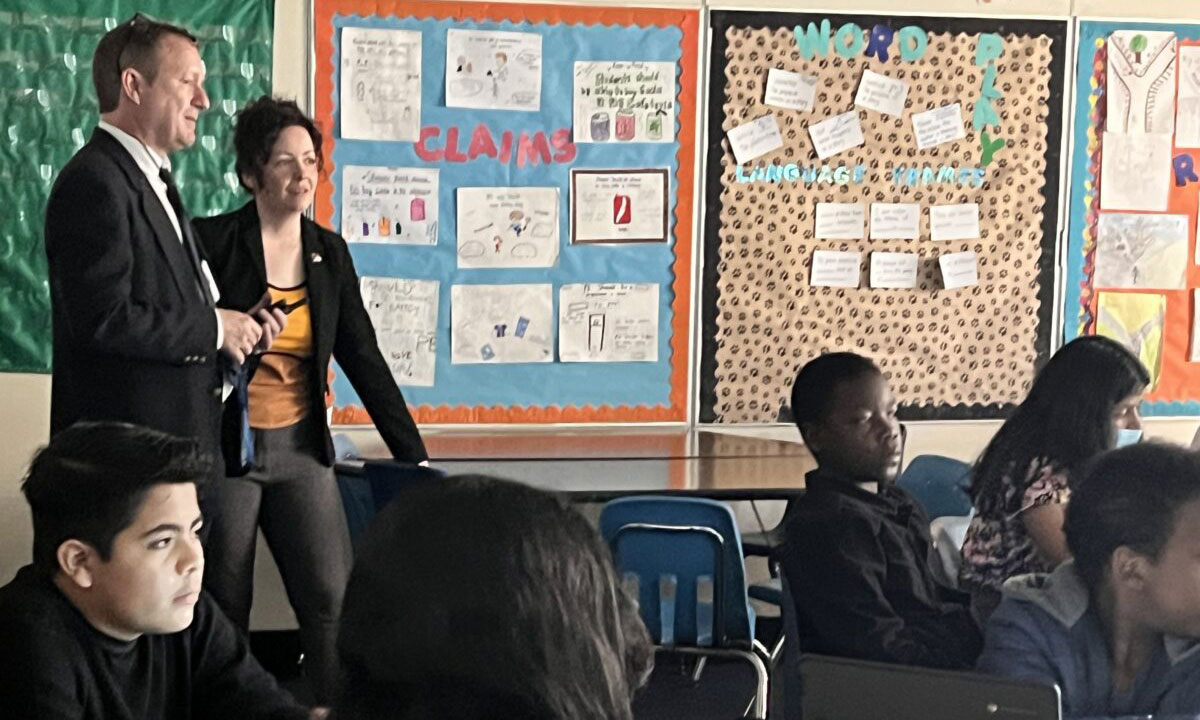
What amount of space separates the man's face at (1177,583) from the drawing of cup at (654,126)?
2.90m

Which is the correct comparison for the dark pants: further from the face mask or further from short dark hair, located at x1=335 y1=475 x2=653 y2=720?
short dark hair, located at x1=335 y1=475 x2=653 y2=720

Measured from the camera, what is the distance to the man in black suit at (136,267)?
8.21 ft

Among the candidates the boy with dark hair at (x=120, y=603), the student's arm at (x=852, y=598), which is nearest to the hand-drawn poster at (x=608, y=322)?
the student's arm at (x=852, y=598)

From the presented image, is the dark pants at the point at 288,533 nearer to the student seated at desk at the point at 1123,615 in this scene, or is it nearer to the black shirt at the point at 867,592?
the black shirt at the point at 867,592

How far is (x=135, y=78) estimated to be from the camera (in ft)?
8.52

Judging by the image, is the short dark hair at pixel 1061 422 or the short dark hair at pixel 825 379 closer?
the short dark hair at pixel 1061 422

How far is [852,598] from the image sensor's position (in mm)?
2215

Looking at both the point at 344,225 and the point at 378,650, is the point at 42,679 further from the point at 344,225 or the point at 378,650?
the point at 344,225

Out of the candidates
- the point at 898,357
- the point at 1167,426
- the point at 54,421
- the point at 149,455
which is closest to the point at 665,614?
the point at 54,421

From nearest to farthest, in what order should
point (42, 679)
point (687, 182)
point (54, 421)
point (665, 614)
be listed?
point (42, 679) < point (54, 421) < point (665, 614) < point (687, 182)

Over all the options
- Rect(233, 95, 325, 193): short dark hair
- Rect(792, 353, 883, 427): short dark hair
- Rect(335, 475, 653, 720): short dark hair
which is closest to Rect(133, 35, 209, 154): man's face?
Rect(233, 95, 325, 193): short dark hair

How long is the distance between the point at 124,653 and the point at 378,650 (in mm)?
1035

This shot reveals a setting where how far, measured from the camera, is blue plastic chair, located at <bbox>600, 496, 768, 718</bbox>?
10.2ft

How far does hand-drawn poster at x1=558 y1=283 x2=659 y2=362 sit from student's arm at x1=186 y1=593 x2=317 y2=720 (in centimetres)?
270
